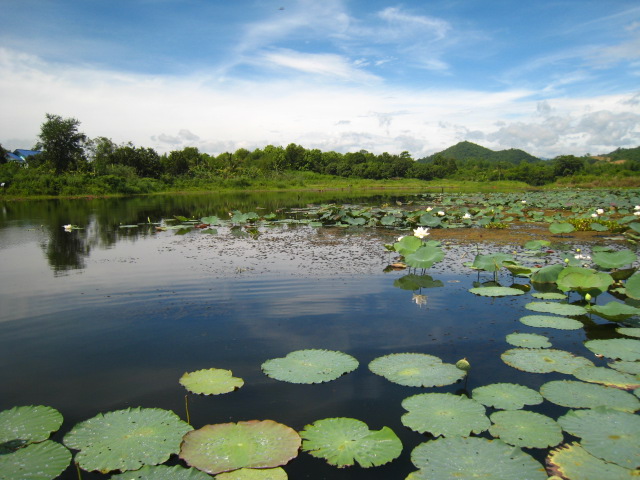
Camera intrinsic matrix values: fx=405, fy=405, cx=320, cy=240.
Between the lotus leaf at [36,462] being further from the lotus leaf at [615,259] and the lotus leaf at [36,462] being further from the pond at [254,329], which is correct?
the lotus leaf at [615,259]

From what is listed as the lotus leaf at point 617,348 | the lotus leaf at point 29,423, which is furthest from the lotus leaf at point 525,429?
the lotus leaf at point 29,423

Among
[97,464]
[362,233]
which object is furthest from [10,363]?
[362,233]

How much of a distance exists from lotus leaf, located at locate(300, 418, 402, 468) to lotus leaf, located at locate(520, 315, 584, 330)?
2.29 meters

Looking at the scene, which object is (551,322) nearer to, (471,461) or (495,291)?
(495,291)

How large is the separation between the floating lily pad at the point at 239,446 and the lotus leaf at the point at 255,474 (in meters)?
0.03

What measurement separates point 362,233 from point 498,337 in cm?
643

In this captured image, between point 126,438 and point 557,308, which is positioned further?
point 557,308

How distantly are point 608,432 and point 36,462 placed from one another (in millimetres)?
2843

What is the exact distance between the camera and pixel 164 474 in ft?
5.93

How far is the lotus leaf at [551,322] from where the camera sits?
3.63 meters

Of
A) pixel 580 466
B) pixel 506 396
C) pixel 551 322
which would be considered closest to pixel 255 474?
pixel 580 466

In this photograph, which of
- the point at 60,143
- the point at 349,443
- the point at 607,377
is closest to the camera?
the point at 349,443

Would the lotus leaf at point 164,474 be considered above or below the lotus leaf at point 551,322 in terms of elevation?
below

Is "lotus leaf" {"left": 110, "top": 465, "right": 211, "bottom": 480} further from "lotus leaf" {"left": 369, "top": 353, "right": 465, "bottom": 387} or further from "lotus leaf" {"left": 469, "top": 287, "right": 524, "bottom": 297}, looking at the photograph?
"lotus leaf" {"left": 469, "top": 287, "right": 524, "bottom": 297}
